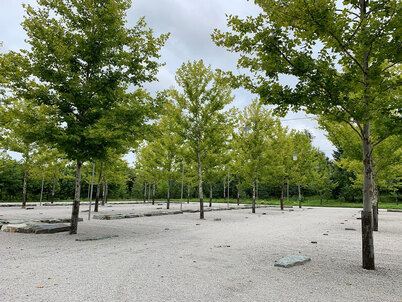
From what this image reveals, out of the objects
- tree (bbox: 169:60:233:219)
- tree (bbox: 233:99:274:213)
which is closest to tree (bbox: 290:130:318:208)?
tree (bbox: 233:99:274:213)

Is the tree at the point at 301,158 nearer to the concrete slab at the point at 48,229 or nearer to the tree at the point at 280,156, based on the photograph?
the tree at the point at 280,156

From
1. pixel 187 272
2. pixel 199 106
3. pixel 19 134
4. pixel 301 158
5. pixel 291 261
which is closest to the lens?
pixel 187 272

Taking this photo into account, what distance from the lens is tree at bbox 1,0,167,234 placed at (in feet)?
29.7

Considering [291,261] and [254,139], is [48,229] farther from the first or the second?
[254,139]

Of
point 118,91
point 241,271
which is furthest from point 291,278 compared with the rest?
point 118,91

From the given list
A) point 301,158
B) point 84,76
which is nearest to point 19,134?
point 84,76

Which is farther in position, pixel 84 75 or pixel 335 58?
pixel 84 75

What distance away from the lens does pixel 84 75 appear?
10.6m

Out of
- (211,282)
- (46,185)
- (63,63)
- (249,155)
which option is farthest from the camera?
(46,185)

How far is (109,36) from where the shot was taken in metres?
9.97

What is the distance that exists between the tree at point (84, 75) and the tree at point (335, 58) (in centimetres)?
519

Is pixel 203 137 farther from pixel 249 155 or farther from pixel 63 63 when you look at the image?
pixel 63 63

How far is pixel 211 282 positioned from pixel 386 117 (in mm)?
4894

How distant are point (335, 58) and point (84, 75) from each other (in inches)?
367
